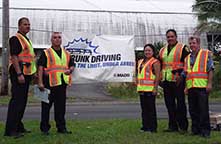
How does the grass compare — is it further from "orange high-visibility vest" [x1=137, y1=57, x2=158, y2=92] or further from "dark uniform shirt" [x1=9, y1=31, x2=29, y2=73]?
"dark uniform shirt" [x1=9, y1=31, x2=29, y2=73]

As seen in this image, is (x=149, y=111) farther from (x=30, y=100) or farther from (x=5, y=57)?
(x=5, y=57)

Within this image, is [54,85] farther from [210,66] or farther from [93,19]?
[93,19]

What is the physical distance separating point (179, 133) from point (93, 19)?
32.2m

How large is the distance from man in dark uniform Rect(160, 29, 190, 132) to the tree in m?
15.8

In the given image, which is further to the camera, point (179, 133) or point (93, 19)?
point (93, 19)

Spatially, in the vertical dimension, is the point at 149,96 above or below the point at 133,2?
below

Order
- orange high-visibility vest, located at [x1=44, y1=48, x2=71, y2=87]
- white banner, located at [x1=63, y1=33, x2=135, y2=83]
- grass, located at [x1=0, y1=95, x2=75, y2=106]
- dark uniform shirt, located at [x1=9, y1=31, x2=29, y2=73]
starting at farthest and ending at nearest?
white banner, located at [x1=63, y1=33, x2=135, y2=83]
grass, located at [x1=0, y1=95, x2=75, y2=106]
orange high-visibility vest, located at [x1=44, y1=48, x2=71, y2=87]
dark uniform shirt, located at [x1=9, y1=31, x2=29, y2=73]

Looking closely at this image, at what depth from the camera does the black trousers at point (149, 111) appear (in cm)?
955

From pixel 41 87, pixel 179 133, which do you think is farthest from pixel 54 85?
pixel 179 133

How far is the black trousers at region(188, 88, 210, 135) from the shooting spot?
29.6 feet

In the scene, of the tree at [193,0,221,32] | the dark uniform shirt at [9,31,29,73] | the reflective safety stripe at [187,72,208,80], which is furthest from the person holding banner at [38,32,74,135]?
the tree at [193,0,221,32]

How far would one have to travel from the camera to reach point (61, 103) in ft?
30.0

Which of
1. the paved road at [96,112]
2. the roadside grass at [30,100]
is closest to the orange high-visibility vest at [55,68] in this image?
the paved road at [96,112]

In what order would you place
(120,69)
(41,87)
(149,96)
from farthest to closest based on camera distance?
(120,69) < (149,96) < (41,87)
